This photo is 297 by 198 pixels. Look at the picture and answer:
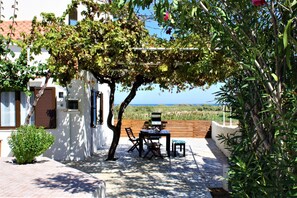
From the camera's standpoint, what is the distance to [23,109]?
1193cm

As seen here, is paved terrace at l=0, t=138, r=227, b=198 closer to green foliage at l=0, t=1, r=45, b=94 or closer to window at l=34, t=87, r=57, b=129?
window at l=34, t=87, r=57, b=129

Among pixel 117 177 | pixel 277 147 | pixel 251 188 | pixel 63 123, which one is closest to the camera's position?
pixel 277 147

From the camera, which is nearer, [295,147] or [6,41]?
[295,147]

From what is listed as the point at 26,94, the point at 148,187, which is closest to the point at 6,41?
the point at 26,94

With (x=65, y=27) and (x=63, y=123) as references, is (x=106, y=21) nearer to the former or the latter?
(x=65, y=27)

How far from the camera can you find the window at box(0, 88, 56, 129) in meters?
11.8

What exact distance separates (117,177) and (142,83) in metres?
4.15

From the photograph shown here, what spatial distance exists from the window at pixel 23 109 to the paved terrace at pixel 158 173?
6.07 ft

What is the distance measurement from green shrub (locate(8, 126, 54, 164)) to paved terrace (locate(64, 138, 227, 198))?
5.86 ft

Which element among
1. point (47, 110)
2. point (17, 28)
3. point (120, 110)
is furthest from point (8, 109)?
point (120, 110)

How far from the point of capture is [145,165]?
Result: 11.3m

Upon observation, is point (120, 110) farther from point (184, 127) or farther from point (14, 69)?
point (184, 127)

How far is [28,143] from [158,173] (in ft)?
12.5

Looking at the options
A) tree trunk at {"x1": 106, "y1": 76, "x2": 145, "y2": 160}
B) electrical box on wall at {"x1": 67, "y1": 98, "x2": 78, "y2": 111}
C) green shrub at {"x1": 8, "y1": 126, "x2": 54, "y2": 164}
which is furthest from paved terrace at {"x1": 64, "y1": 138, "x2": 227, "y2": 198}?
electrical box on wall at {"x1": 67, "y1": 98, "x2": 78, "y2": 111}
